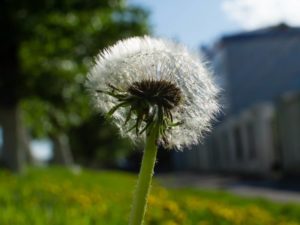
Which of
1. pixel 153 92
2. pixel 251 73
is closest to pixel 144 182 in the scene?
pixel 153 92

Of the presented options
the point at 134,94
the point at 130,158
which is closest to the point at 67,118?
the point at 134,94

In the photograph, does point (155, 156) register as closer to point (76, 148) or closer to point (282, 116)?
point (282, 116)

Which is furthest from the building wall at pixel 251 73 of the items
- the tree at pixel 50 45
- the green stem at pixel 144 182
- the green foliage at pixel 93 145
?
the green stem at pixel 144 182

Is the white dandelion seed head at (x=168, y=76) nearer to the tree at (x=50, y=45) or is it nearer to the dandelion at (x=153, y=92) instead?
the dandelion at (x=153, y=92)

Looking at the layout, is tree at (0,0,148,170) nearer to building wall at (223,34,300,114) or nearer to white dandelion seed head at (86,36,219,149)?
white dandelion seed head at (86,36,219,149)

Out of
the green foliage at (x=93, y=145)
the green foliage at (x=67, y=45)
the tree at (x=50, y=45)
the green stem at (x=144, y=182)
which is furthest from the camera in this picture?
the green foliage at (x=93, y=145)

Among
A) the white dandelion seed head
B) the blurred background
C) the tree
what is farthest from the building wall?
the white dandelion seed head
